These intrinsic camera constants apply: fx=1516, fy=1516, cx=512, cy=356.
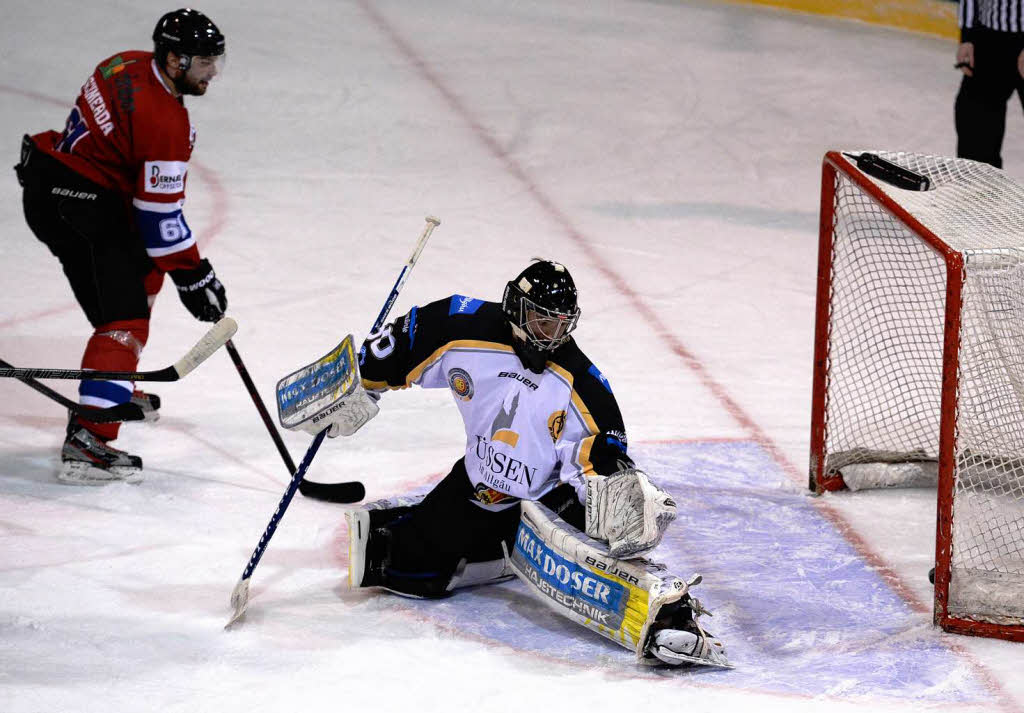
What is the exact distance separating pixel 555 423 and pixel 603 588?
379mm

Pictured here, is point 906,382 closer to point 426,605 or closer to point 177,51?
point 426,605

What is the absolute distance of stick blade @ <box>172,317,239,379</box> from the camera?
3.61 m

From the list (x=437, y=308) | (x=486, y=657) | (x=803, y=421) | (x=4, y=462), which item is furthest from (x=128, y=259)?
(x=803, y=421)

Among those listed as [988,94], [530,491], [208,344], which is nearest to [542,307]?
[530,491]

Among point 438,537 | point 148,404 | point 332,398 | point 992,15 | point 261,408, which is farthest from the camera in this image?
point 992,15

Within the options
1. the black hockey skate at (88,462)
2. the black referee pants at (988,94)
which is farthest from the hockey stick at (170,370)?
the black referee pants at (988,94)

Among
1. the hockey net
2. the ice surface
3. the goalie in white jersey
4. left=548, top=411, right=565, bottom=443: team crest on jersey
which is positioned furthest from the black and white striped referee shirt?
left=548, top=411, right=565, bottom=443: team crest on jersey

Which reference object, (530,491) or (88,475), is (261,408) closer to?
(88,475)

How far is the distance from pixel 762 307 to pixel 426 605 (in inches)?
99.0

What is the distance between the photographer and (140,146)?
3.85 meters

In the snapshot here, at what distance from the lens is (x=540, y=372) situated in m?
3.34

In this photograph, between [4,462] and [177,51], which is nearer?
[177,51]

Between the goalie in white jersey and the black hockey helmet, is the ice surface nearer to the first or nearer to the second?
the goalie in white jersey

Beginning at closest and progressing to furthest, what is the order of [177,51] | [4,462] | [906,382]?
[177,51], [4,462], [906,382]
